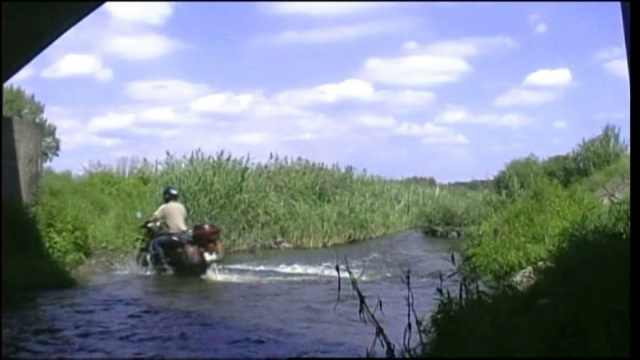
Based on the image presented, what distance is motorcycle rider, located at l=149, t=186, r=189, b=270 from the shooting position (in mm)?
7820

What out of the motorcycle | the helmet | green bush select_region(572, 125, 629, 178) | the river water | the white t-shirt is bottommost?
the river water

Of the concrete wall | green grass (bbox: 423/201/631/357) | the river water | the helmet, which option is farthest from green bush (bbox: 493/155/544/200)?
the concrete wall

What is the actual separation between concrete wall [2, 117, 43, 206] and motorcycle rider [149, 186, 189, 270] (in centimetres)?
121

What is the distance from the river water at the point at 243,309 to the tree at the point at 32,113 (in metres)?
1.17

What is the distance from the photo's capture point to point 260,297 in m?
7.97

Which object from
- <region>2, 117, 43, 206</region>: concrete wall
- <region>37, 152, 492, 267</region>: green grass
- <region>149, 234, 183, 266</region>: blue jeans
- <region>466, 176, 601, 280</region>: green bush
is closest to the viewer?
<region>466, 176, 601, 280</region>: green bush

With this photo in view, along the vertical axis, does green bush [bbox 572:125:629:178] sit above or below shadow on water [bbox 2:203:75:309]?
above

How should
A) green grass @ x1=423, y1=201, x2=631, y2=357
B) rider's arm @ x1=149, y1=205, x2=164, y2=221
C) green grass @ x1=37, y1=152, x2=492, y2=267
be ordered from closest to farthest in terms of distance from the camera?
1. green grass @ x1=423, y1=201, x2=631, y2=357
2. green grass @ x1=37, y1=152, x2=492, y2=267
3. rider's arm @ x1=149, y1=205, x2=164, y2=221

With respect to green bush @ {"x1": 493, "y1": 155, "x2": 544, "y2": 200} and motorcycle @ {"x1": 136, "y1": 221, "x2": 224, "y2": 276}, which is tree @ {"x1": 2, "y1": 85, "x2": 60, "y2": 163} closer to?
motorcycle @ {"x1": 136, "y1": 221, "x2": 224, "y2": 276}

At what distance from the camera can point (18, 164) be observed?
879 cm

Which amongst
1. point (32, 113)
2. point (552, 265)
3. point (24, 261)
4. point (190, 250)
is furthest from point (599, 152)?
point (24, 261)

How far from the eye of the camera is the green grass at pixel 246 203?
648 centimetres

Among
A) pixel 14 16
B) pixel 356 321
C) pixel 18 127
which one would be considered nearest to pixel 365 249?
pixel 356 321

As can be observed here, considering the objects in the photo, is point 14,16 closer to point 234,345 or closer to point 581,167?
point 234,345
